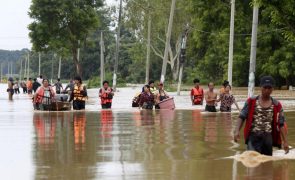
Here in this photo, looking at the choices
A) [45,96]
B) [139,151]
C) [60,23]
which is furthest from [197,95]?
[60,23]

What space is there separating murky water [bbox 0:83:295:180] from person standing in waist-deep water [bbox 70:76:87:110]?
5.22m

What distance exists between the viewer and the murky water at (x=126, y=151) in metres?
10.3

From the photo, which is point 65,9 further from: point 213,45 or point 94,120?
point 94,120

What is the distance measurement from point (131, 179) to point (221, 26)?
47539mm

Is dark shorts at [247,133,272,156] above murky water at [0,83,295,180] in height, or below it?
above

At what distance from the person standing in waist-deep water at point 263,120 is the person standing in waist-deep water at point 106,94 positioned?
59.6ft

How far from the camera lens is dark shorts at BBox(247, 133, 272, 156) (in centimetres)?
989

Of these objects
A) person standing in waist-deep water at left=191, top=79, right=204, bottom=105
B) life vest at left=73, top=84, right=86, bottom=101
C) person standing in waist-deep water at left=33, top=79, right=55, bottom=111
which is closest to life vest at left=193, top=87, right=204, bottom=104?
person standing in waist-deep water at left=191, top=79, right=204, bottom=105

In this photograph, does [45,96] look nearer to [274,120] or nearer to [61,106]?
[61,106]

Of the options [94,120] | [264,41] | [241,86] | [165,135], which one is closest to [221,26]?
[264,41]

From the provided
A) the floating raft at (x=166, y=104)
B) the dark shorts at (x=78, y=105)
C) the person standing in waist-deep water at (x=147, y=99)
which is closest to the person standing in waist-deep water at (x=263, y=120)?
the dark shorts at (x=78, y=105)

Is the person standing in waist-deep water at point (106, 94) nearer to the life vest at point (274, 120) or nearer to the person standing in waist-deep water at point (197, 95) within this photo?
the person standing in waist-deep water at point (197, 95)

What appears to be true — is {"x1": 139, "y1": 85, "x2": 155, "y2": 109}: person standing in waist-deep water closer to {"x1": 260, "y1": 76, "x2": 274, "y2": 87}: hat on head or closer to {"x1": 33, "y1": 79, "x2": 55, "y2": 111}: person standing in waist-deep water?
{"x1": 33, "y1": 79, "x2": 55, "y2": 111}: person standing in waist-deep water

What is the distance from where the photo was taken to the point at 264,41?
52.4 meters
